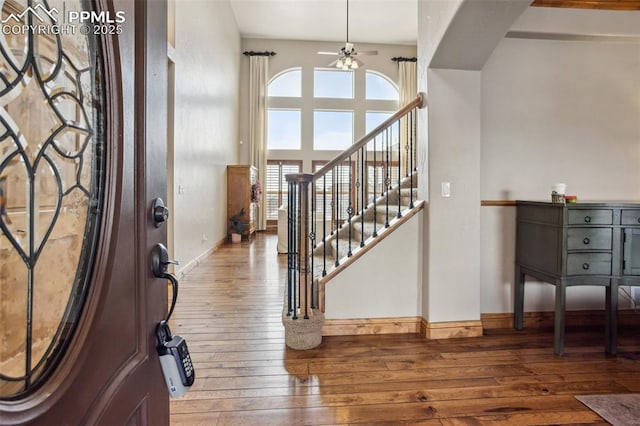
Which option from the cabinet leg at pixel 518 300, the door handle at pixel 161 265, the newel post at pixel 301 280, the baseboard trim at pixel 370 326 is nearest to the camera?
the door handle at pixel 161 265

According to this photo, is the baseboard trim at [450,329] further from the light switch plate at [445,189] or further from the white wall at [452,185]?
the light switch plate at [445,189]

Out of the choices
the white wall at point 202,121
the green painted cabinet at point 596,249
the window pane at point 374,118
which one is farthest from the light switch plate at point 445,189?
the window pane at point 374,118

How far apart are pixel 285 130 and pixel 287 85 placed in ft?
4.06

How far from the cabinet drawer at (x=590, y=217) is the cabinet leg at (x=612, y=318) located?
1.39 ft

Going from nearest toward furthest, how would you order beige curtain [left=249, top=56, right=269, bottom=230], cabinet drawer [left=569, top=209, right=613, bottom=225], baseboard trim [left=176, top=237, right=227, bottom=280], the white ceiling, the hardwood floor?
the hardwood floor → cabinet drawer [left=569, top=209, right=613, bottom=225] → baseboard trim [left=176, top=237, right=227, bottom=280] → the white ceiling → beige curtain [left=249, top=56, right=269, bottom=230]

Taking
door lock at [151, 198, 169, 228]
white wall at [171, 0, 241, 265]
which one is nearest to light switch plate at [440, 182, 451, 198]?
door lock at [151, 198, 169, 228]

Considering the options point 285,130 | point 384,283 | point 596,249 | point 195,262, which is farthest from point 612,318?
point 285,130

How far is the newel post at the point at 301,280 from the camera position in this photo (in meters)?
2.34

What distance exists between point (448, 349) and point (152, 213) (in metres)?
2.30

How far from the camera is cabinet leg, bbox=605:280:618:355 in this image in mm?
2268

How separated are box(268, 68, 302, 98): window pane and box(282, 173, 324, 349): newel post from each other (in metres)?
7.50

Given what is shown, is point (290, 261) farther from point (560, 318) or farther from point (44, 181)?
point (44, 181)

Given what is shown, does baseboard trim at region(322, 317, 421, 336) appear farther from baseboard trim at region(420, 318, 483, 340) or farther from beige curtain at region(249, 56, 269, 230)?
beige curtain at region(249, 56, 269, 230)

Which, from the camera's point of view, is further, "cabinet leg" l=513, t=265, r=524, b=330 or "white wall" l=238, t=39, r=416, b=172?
"white wall" l=238, t=39, r=416, b=172
